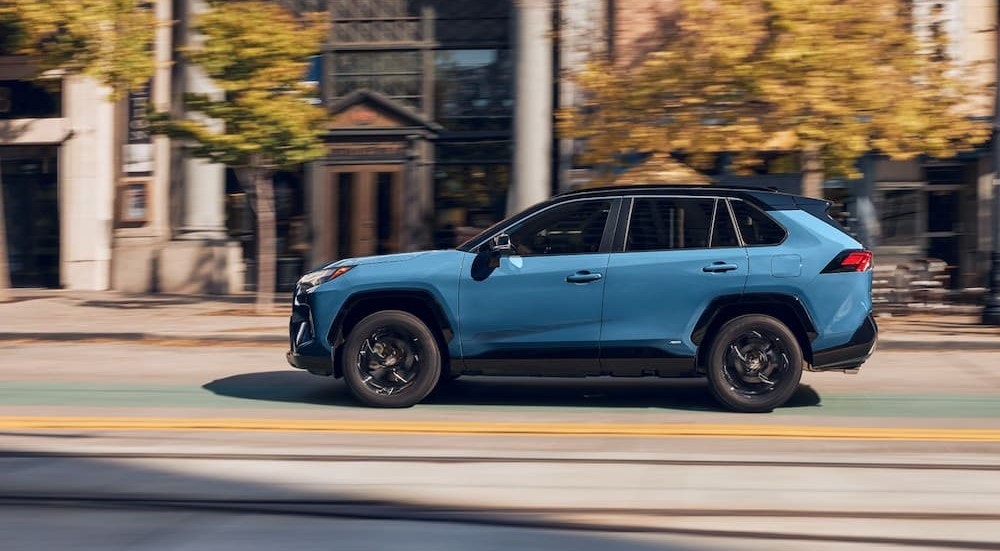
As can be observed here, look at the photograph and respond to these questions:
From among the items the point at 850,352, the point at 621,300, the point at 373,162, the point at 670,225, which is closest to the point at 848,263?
the point at 850,352

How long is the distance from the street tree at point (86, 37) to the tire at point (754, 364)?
13192 millimetres

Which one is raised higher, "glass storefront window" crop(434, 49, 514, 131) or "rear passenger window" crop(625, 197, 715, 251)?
"glass storefront window" crop(434, 49, 514, 131)

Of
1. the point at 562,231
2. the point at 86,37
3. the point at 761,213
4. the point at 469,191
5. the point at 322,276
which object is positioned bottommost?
the point at 322,276

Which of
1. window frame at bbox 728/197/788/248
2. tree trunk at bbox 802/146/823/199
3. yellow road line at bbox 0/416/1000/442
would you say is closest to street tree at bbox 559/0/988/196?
tree trunk at bbox 802/146/823/199

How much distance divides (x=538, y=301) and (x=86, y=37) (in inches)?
493

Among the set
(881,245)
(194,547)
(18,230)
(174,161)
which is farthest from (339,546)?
(18,230)

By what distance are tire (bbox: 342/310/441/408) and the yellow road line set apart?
573mm

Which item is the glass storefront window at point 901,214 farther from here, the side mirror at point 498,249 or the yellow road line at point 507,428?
the side mirror at point 498,249

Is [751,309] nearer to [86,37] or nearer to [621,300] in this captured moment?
[621,300]

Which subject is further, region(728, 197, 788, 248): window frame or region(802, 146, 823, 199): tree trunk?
region(802, 146, 823, 199): tree trunk

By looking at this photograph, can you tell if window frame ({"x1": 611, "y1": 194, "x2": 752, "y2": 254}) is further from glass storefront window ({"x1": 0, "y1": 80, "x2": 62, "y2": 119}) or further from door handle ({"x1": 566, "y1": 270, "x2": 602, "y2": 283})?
glass storefront window ({"x1": 0, "y1": 80, "x2": 62, "y2": 119})

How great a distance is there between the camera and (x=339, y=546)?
17.0 ft

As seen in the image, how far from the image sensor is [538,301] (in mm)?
8938

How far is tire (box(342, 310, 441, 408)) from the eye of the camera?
9.05m
